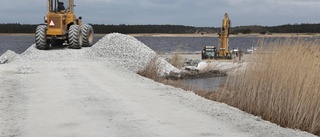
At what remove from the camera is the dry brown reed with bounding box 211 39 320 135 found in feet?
24.6

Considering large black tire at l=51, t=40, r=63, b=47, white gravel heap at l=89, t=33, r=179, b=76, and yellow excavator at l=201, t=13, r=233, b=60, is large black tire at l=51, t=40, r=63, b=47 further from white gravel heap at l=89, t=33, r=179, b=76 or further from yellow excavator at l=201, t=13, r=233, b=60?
yellow excavator at l=201, t=13, r=233, b=60

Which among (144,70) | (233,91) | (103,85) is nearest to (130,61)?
(144,70)

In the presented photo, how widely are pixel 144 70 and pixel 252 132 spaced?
998 centimetres

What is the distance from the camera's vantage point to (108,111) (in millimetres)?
7852

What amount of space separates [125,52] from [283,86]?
13.0 metres

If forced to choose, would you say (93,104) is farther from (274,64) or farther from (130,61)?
(130,61)

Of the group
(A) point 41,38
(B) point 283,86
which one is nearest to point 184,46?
(A) point 41,38

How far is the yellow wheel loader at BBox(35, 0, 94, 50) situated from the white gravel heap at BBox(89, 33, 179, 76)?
231 centimetres

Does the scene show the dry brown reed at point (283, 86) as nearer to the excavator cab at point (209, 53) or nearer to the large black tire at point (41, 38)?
the large black tire at point (41, 38)

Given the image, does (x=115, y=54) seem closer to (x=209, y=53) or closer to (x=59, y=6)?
(x=59, y=6)

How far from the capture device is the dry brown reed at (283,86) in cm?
750

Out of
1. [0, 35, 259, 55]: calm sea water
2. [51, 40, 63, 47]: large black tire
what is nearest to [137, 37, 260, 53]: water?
[0, 35, 259, 55]: calm sea water

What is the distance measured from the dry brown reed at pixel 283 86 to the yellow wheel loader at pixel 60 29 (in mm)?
14924

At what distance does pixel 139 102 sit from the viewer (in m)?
8.88
